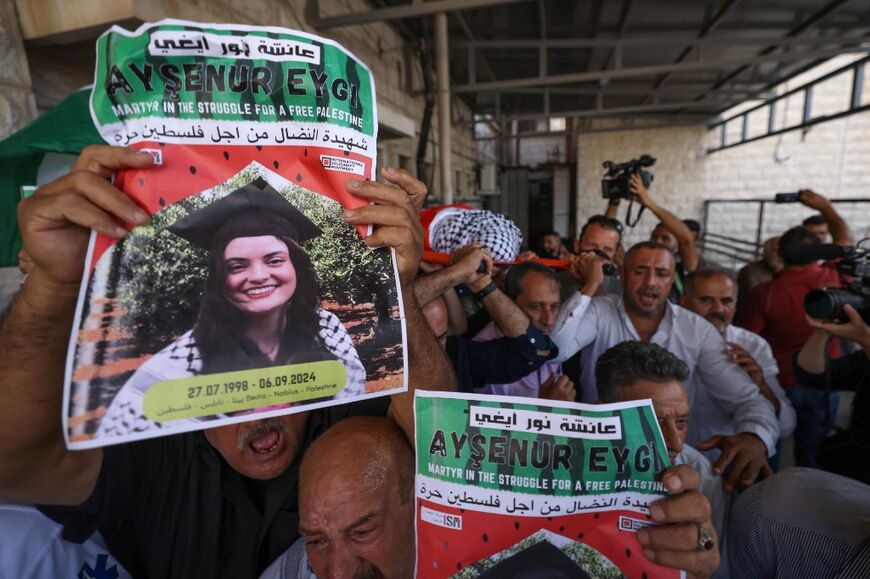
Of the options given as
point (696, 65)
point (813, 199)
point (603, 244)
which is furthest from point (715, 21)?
point (603, 244)

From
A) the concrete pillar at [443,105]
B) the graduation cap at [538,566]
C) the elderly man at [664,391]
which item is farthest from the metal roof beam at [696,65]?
the graduation cap at [538,566]

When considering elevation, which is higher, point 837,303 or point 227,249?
point 227,249

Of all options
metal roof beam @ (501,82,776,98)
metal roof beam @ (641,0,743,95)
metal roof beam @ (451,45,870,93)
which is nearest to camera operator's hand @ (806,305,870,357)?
metal roof beam @ (641,0,743,95)

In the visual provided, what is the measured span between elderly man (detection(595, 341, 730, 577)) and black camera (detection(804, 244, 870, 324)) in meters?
0.58

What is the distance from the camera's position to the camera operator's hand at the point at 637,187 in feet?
10.2

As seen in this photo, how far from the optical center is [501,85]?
5.86m

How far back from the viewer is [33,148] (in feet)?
4.15

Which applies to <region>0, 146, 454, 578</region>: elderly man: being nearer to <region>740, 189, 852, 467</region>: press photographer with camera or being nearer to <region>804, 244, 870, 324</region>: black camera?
<region>804, 244, 870, 324</region>: black camera

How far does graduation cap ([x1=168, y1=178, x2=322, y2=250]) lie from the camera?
608 mm

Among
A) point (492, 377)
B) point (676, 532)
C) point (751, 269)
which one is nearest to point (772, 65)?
point (751, 269)

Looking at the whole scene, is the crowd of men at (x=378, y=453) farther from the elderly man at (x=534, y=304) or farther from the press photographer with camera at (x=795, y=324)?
the press photographer with camera at (x=795, y=324)

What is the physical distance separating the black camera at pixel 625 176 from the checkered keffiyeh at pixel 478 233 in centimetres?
169

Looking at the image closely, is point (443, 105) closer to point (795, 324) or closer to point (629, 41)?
point (629, 41)

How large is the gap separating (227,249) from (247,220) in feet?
0.16
